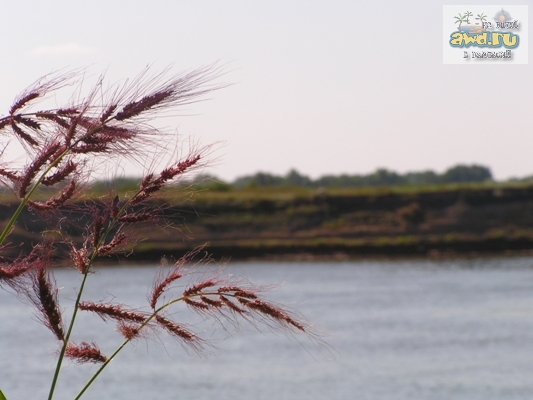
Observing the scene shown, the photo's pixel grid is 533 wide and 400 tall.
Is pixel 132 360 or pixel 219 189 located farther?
Answer: pixel 219 189

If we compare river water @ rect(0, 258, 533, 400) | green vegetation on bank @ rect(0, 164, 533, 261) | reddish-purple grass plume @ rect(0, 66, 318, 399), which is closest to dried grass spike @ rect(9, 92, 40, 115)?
reddish-purple grass plume @ rect(0, 66, 318, 399)

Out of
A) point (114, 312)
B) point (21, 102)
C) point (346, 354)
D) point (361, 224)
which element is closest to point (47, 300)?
point (114, 312)

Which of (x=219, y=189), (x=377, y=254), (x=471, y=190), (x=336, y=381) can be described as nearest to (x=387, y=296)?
(x=336, y=381)

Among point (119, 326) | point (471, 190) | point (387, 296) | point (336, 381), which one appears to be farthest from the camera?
point (471, 190)

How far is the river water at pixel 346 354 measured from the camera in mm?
16688

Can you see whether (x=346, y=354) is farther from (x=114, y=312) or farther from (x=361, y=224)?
(x=361, y=224)

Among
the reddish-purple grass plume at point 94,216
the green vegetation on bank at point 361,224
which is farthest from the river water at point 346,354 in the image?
the green vegetation on bank at point 361,224

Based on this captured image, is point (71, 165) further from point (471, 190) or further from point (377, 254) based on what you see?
point (471, 190)

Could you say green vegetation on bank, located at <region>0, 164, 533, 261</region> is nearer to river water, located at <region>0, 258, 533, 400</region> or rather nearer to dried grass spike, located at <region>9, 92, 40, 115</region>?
river water, located at <region>0, 258, 533, 400</region>

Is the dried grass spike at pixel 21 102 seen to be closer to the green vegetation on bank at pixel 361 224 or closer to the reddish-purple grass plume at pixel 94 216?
the reddish-purple grass plume at pixel 94 216

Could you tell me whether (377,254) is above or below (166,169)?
below

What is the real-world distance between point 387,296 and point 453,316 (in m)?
5.39

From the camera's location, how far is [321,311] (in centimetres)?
2769

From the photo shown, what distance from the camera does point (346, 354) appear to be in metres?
20.6
